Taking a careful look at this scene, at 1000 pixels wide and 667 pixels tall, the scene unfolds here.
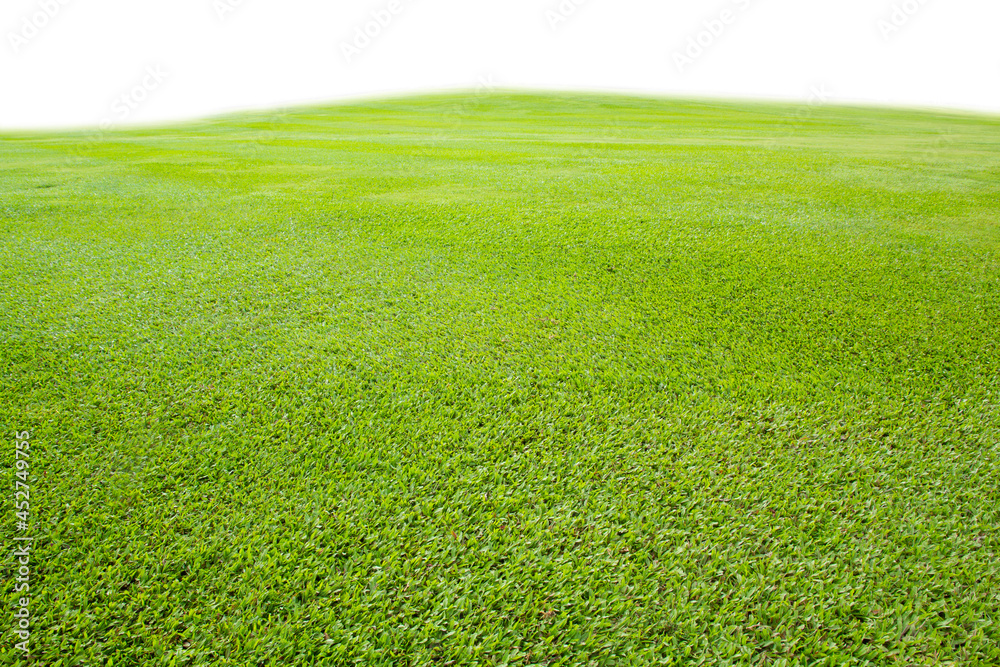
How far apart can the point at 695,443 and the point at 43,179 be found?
6.77 m

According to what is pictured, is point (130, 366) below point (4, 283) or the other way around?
below

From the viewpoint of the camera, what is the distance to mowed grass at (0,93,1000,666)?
117cm

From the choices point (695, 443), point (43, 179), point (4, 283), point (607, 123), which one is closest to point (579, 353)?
point (695, 443)

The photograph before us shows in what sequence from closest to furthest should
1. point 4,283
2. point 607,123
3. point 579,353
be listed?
point 579,353 → point 4,283 → point 607,123

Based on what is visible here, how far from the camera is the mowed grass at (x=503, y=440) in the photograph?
117cm

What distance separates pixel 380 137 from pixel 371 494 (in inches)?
387

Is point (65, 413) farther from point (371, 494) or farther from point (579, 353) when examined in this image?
point (579, 353)

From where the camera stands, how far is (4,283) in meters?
2.69

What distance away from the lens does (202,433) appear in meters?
1.67

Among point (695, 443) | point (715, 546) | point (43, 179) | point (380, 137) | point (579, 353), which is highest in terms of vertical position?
point (380, 137)

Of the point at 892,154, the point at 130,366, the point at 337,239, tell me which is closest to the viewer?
the point at 130,366

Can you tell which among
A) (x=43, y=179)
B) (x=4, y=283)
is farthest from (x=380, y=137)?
(x=4, y=283)

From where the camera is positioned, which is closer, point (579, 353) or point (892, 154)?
point (579, 353)

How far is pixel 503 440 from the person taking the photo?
66.9 inches
